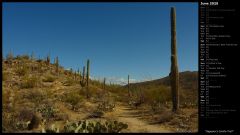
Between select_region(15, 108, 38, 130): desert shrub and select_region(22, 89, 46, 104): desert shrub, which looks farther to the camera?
select_region(22, 89, 46, 104): desert shrub

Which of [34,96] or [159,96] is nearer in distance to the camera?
[34,96]

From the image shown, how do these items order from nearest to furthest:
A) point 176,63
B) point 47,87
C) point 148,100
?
point 176,63
point 148,100
point 47,87

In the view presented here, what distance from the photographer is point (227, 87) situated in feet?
24.9

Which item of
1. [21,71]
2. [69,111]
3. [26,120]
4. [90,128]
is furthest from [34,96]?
[90,128]

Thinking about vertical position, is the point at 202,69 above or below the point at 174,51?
below

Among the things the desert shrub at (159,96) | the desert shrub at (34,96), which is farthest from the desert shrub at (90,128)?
the desert shrub at (159,96)

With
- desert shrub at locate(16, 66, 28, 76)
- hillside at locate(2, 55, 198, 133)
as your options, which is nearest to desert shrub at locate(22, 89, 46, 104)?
hillside at locate(2, 55, 198, 133)

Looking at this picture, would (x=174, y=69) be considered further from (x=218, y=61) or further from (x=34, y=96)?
(x=34, y=96)

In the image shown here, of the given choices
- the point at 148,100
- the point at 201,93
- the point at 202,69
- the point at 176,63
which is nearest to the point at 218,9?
the point at 202,69

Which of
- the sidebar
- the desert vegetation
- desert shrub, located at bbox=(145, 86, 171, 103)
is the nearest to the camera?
the sidebar

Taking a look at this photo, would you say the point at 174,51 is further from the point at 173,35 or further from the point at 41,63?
the point at 41,63

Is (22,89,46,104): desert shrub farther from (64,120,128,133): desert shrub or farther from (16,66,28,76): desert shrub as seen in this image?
(64,120,128,133): desert shrub

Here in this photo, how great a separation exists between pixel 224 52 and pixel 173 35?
6395mm

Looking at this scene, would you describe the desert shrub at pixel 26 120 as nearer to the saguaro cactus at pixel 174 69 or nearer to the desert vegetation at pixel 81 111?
the desert vegetation at pixel 81 111
